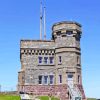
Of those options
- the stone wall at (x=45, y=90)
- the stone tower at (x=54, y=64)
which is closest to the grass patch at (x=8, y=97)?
the stone tower at (x=54, y=64)

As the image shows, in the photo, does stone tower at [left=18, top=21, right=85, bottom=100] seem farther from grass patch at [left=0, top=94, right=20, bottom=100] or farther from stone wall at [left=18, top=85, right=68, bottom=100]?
grass patch at [left=0, top=94, right=20, bottom=100]

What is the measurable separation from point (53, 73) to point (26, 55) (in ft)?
17.7

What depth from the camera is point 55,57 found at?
53.4m

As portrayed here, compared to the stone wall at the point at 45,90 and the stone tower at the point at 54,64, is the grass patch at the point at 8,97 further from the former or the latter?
the stone wall at the point at 45,90

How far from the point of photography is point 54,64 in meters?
53.3

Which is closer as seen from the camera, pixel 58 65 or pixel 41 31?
pixel 58 65

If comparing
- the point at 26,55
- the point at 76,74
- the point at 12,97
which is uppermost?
the point at 26,55

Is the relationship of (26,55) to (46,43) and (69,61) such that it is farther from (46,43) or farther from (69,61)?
(69,61)

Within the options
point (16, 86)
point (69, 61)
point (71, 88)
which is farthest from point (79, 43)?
point (16, 86)

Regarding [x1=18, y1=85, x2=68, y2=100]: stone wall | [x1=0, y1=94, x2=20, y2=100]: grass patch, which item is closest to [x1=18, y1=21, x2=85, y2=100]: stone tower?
[x1=18, y1=85, x2=68, y2=100]: stone wall

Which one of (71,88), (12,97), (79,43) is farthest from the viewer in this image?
(79,43)

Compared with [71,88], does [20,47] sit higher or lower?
higher

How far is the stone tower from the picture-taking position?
51.6 meters

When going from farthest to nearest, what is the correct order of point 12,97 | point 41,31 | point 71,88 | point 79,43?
point 41,31 < point 79,43 < point 71,88 < point 12,97
